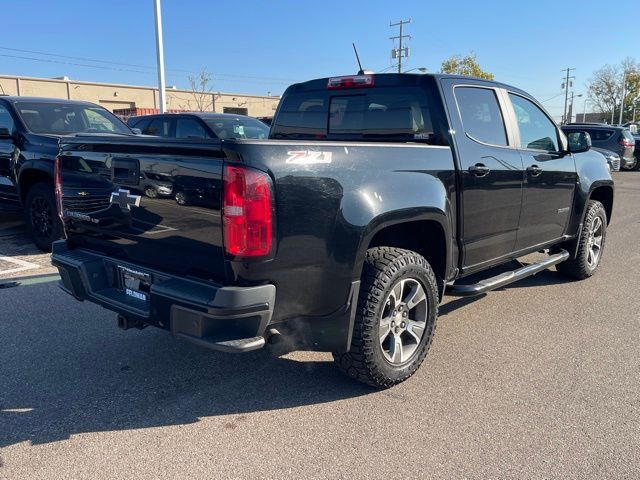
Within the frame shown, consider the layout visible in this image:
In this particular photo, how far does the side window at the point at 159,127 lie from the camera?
990 centimetres

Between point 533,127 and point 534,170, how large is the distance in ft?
1.68

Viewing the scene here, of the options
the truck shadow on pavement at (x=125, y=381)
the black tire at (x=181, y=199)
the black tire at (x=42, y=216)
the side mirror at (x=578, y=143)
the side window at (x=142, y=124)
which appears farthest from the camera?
the side window at (x=142, y=124)

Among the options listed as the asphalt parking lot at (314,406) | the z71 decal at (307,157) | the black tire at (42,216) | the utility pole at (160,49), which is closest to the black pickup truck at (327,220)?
the z71 decal at (307,157)

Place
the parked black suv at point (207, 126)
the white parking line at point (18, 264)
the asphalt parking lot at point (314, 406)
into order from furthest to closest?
the parked black suv at point (207, 126)
the white parking line at point (18, 264)
the asphalt parking lot at point (314, 406)

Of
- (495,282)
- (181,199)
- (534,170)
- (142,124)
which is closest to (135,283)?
(181,199)

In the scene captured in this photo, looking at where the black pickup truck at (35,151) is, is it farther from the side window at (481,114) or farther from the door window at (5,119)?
the side window at (481,114)

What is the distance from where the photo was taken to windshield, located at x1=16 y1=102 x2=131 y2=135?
23.6 ft

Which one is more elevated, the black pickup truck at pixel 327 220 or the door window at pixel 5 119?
the door window at pixel 5 119

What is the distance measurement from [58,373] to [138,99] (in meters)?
47.0

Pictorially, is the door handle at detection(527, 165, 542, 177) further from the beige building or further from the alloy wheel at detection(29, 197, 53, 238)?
the beige building

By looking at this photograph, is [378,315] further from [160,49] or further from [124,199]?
[160,49]

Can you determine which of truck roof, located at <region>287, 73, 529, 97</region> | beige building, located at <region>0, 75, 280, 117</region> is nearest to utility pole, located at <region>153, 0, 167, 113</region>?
truck roof, located at <region>287, 73, 529, 97</region>

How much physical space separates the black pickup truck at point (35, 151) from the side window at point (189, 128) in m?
1.75

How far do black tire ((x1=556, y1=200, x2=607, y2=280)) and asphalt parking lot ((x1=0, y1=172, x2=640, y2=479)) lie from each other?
104cm
